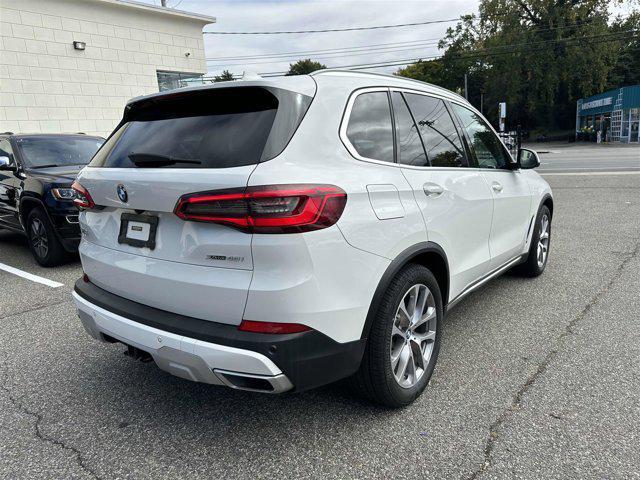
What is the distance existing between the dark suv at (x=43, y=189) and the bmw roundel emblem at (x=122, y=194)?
3.39m

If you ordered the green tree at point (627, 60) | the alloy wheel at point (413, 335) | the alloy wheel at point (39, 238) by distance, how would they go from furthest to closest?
1. the green tree at point (627, 60)
2. the alloy wheel at point (39, 238)
3. the alloy wheel at point (413, 335)

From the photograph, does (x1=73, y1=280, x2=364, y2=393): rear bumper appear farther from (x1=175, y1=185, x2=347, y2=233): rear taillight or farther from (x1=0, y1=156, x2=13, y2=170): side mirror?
(x1=0, y1=156, x2=13, y2=170): side mirror

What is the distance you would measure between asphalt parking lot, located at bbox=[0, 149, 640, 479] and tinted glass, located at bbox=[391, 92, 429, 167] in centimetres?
138

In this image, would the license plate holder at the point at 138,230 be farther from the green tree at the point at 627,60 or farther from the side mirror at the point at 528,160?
the green tree at the point at 627,60

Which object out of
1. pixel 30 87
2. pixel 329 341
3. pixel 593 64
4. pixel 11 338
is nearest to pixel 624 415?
pixel 329 341

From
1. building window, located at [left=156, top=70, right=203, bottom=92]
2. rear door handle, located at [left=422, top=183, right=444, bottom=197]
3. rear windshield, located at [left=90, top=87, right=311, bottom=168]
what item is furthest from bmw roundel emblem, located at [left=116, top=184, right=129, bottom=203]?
building window, located at [left=156, top=70, right=203, bottom=92]

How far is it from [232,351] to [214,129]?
1056 millimetres

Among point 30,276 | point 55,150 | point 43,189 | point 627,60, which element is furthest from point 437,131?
point 627,60

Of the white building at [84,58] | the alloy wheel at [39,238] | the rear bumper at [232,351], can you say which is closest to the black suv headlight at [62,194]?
the alloy wheel at [39,238]

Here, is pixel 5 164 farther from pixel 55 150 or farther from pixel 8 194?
pixel 55 150

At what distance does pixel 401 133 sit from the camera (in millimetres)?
2789

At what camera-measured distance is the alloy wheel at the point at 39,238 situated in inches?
231

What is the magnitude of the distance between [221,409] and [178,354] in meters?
0.75

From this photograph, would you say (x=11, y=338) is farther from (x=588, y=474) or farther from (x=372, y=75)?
(x=588, y=474)
